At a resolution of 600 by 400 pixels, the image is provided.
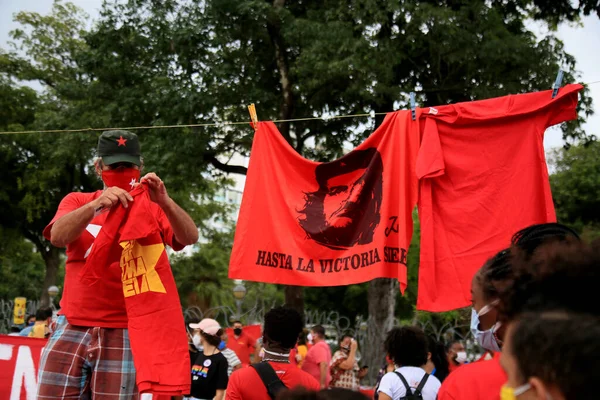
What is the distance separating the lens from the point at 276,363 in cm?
489

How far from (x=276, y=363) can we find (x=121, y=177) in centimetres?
179

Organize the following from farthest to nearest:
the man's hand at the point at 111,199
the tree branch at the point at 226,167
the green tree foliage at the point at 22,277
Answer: the green tree foliage at the point at 22,277 → the tree branch at the point at 226,167 → the man's hand at the point at 111,199

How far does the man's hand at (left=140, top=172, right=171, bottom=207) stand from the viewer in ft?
11.8

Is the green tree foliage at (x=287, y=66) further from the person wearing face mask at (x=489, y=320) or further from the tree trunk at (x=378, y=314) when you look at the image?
the person wearing face mask at (x=489, y=320)

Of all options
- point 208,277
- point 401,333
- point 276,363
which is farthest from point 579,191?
point 276,363

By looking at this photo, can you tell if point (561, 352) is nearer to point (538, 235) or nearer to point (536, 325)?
point (536, 325)

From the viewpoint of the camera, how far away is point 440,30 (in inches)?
529

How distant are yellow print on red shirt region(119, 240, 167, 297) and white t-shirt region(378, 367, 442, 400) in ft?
6.92

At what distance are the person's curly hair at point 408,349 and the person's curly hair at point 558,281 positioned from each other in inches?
138

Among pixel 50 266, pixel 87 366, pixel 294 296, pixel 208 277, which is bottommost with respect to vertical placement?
pixel 87 366

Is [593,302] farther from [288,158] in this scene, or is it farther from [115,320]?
[288,158]

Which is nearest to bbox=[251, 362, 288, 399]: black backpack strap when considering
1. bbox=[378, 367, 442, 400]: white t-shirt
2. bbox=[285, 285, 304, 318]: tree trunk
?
bbox=[378, 367, 442, 400]: white t-shirt

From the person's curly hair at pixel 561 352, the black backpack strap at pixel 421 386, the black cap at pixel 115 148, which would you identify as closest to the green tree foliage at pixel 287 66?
the black backpack strap at pixel 421 386

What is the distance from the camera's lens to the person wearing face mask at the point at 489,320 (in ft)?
8.63
